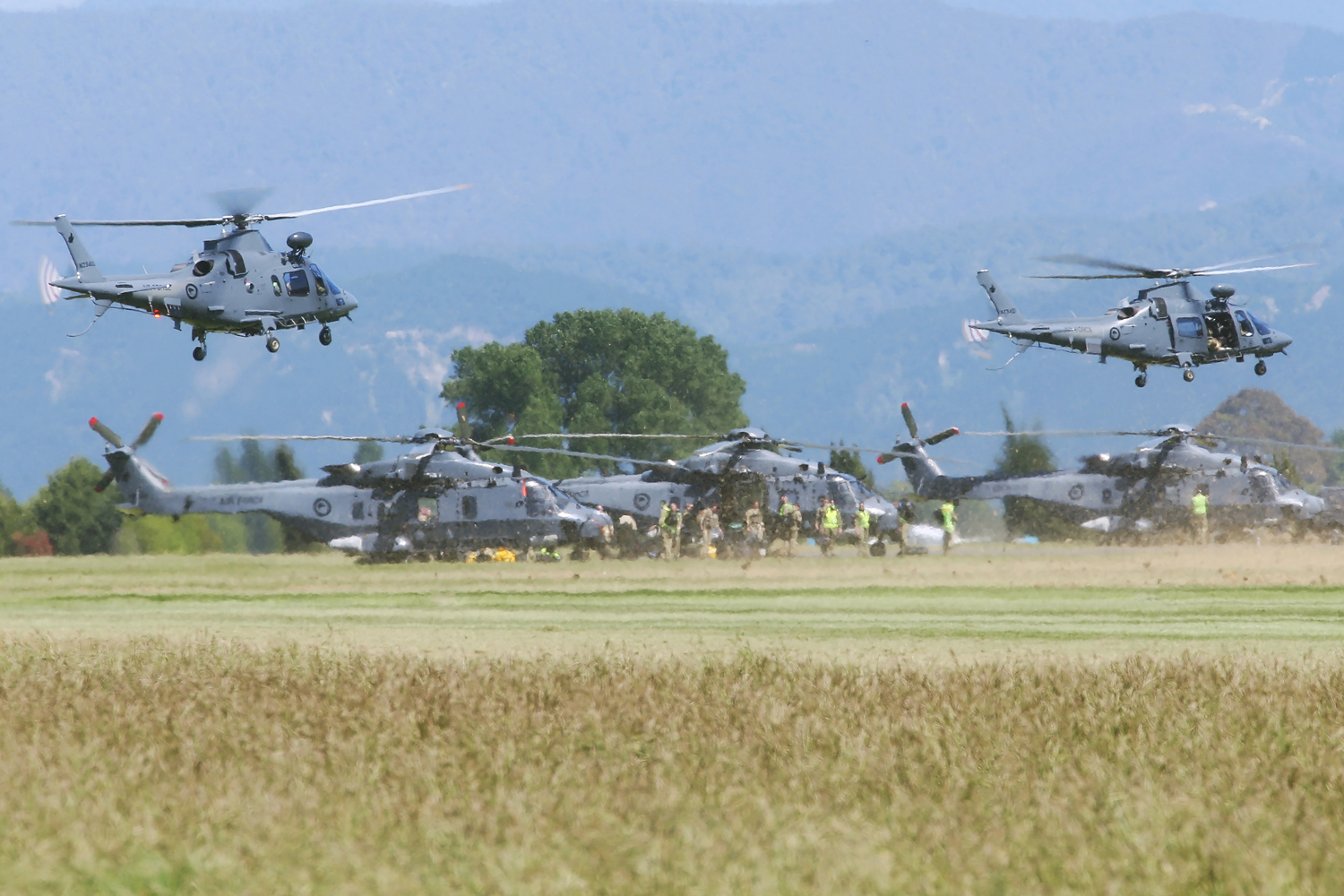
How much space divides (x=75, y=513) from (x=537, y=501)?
3381 cm

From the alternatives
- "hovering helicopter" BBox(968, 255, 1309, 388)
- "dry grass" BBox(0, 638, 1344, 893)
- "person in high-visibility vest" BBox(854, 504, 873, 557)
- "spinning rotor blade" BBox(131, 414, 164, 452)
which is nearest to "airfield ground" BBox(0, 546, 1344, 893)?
"dry grass" BBox(0, 638, 1344, 893)

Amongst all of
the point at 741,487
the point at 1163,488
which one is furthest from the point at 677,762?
the point at 1163,488

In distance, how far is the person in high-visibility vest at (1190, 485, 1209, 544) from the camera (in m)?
47.3

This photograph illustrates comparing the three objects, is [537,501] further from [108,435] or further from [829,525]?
[108,435]

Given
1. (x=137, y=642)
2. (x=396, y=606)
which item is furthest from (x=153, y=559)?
(x=137, y=642)

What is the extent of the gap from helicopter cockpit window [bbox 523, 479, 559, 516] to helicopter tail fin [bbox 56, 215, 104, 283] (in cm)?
1528

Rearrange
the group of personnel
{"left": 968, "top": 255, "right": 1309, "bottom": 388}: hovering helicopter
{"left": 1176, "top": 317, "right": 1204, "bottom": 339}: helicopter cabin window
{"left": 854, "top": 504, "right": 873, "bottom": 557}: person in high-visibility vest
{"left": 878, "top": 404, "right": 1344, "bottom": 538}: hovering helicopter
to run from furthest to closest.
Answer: {"left": 878, "top": 404, "right": 1344, "bottom": 538}: hovering helicopter → {"left": 854, "top": 504, "right": 873, "bottom": 557}: person in high-visibility vest → the group of personnel → {"left": 1176, "top": 317, "right": 1204, "bottom": 339}: helicopter cabin window → {"left": 968, "top": 255, "right": 1309, "bottom": 388}: hovering helicopter

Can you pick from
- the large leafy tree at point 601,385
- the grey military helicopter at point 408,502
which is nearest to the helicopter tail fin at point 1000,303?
the grey military helicopter at point 408,502

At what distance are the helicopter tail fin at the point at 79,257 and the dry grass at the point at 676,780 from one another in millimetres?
16241

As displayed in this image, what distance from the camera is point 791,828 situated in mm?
8164

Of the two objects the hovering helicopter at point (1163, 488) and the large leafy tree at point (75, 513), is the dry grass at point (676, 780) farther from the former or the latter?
the large leafy tree at point (75, 513)

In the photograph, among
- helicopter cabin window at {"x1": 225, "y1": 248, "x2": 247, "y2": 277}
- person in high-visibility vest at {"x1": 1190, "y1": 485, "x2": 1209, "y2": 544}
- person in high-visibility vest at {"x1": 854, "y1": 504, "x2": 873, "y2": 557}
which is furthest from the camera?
person in high-visibility vest at {"x1": 1190, "y1": 485, "x2": 1209, "y2": 544}

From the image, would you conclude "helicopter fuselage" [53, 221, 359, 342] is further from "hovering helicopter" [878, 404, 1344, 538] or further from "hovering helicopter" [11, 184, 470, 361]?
"hovering helicopter" [878, 404, 1344, 538]

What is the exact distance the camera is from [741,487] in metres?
45.6
